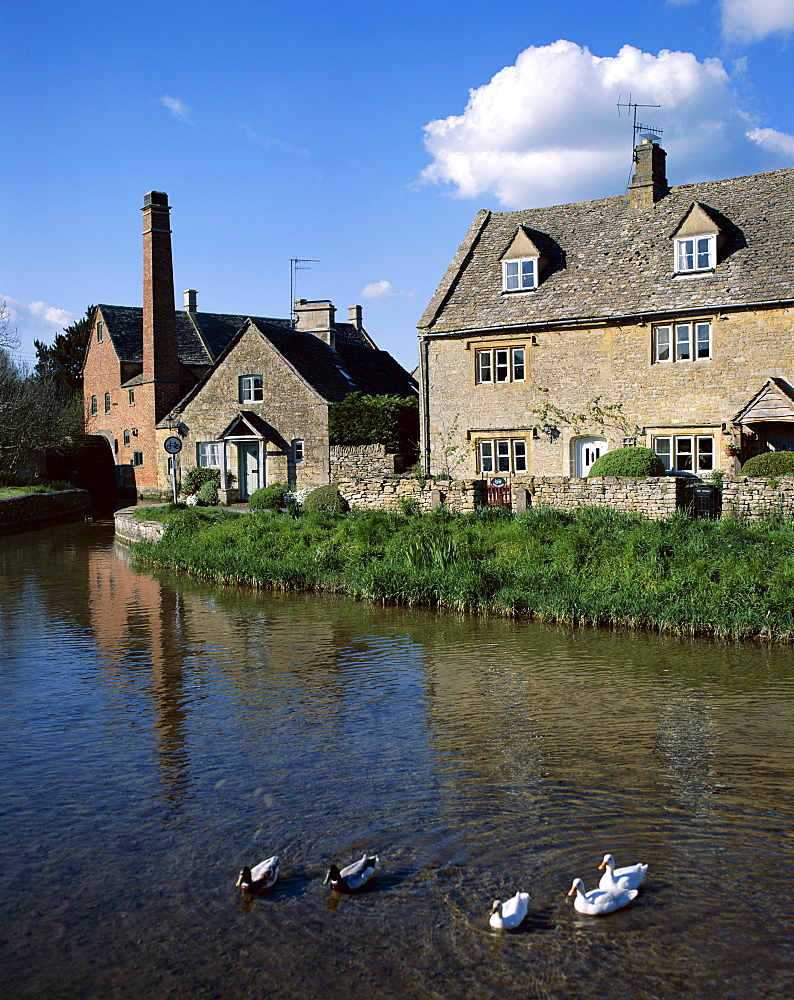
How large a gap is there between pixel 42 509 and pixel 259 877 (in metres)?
35.0

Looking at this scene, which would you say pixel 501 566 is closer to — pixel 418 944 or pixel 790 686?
pixel 790 686

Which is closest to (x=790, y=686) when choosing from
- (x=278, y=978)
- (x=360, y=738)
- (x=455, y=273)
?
(x=360, y=738)

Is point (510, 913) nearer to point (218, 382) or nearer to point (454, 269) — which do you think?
point (454, 269)

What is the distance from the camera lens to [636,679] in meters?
12.2

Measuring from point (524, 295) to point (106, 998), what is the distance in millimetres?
26150

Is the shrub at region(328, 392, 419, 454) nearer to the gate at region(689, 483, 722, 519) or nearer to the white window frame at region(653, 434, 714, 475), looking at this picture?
the white window frame at region(653, 434, 714, 475)

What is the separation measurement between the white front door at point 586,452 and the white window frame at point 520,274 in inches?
211

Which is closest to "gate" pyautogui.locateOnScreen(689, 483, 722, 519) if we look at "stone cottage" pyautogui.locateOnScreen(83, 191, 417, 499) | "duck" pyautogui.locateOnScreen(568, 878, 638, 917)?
"duck" pyautogui.locateOnScreen(568, 878, 638, 917)

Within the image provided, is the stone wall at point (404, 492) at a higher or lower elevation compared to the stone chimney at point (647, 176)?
lower

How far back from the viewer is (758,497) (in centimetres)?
1933

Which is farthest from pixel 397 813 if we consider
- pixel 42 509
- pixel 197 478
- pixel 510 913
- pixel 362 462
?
pixel 42 509

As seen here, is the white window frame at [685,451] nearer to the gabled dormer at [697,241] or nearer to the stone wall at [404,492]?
the gabled dormer at [697,241]

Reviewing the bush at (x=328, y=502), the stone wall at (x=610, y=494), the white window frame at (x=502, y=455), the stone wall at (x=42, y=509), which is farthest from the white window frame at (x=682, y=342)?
the stone wall at (x=42, y=509)

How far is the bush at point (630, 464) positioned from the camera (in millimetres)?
24016
